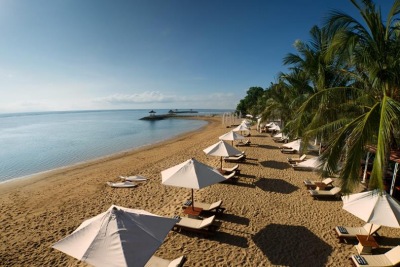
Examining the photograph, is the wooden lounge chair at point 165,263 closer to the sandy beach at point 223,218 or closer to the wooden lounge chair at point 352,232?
the sandy beach at point 223,218

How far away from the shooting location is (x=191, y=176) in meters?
7.05

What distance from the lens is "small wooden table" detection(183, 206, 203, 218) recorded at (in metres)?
7.18

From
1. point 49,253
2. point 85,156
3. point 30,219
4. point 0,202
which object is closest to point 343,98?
point 49,253

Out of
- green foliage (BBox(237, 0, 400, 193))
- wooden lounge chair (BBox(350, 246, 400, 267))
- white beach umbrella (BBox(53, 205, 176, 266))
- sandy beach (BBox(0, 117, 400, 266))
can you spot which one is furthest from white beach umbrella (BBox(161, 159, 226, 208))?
wooden lounge chair (BBox(350, 246, 400, 267))

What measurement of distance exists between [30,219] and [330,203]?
11.6 metres

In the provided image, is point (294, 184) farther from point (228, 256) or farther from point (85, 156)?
point (85, 156)

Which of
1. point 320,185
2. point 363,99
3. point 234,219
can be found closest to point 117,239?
point 234,219

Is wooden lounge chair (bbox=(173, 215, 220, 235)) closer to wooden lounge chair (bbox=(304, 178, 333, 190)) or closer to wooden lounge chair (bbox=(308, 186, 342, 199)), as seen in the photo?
wooden lounge chair (bbox=(308, 186, 342, 199))

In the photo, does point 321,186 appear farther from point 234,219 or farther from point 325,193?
point 234,219

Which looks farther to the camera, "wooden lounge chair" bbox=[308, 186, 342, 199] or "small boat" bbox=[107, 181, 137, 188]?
"small boat" bbox=[107, 181, 137, 188]

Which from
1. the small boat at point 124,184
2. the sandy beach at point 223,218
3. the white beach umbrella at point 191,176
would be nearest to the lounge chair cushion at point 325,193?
the sandy beach at point 223,218

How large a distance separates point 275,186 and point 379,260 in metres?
5.00

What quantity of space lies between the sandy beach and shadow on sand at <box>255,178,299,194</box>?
0.04m

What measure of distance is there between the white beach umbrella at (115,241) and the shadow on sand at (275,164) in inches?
383
